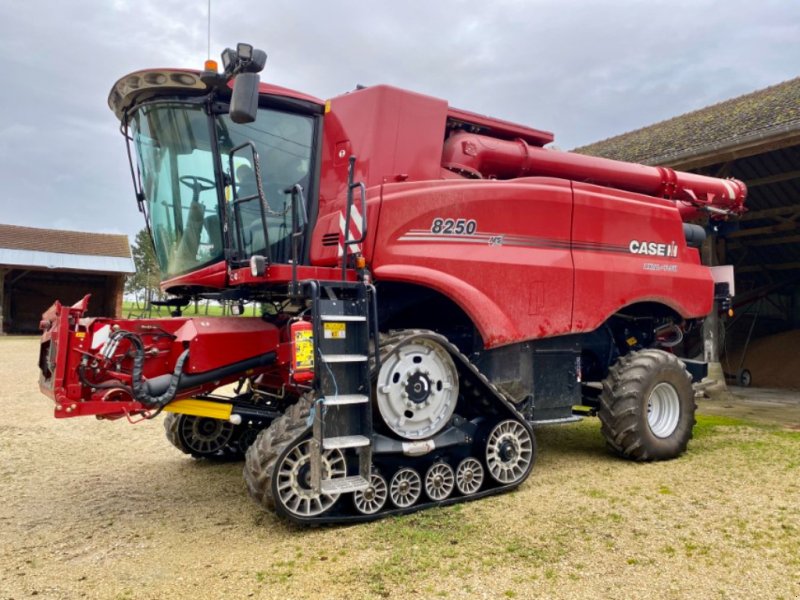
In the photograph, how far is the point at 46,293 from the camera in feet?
86.9

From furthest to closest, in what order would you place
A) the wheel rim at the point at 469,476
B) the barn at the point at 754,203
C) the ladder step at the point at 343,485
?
the barn at the point at 754,203, the wheel rim at the point at 469,476, the ladder step at the point at 343,485

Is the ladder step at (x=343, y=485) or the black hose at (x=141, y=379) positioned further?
the black hose at (x=141, y=379)

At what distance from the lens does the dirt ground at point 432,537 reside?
2.99 metres

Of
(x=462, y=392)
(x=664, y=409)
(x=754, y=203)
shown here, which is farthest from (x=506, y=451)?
(x=754, y=203)

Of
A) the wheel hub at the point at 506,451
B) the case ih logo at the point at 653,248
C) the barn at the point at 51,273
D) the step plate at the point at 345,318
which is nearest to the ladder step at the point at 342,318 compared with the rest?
the step plate at the point at 345,318

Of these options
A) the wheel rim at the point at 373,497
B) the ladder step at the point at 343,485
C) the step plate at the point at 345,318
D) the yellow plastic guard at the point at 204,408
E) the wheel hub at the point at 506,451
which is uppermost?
the step plate at the point at 345,318

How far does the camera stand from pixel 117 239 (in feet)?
96.2

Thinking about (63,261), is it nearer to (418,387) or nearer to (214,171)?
(214,171)

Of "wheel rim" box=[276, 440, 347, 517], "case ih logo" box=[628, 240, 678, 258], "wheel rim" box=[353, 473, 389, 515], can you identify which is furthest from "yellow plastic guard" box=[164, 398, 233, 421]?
"case ih logo" box=[628, 240, 678, 258]

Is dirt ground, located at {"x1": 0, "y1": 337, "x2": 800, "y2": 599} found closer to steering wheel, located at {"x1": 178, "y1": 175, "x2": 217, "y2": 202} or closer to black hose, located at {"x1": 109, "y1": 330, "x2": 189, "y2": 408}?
black hose, located at {"x1": 109, "y1": 330, "x2": 189, "y2": 408}

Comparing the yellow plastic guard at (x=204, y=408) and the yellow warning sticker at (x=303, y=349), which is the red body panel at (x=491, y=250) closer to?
the yellow warning sticker at (x=303, y=349)

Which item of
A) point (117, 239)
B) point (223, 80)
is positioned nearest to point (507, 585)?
point (223, 80)

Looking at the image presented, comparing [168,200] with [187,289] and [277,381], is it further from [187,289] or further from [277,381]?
[277,381]

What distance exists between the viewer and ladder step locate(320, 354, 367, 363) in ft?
11.9
